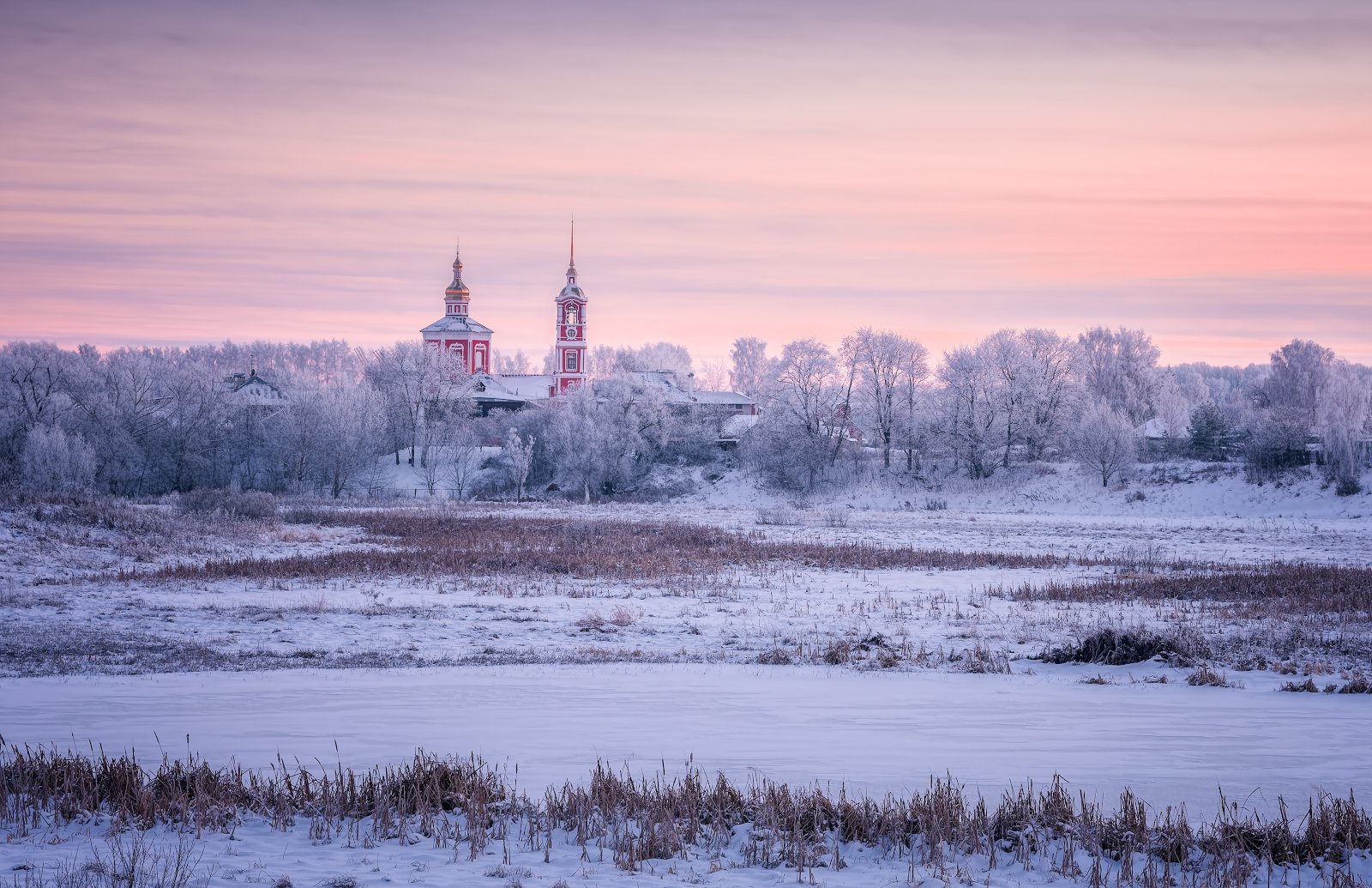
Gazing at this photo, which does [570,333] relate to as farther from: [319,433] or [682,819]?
[682,819]

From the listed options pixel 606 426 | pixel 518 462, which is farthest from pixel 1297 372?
pixel 518 462

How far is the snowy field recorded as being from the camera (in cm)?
916

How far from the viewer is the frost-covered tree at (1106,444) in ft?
210

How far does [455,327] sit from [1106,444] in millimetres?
75572

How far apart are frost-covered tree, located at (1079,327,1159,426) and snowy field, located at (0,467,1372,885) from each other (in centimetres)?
6640

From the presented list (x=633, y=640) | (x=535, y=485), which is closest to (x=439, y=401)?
(x=535, y=485)

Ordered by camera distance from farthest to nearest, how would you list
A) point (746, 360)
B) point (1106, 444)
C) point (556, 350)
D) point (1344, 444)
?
1. point (746, 360)
2. point (556, 350)
3. point (1106, 444)
4. point (1344, 444)

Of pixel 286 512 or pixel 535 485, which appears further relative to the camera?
pixel 535 485

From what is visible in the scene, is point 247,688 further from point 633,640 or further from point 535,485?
point 535,485

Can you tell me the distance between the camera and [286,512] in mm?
45469

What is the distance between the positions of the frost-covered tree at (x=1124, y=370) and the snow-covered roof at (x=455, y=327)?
65.4 meters

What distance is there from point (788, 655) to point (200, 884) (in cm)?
1057

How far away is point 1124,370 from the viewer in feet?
311

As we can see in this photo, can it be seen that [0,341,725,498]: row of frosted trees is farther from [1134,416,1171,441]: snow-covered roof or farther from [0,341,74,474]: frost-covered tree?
[1134,416,1171,441]: snow-covered roof
